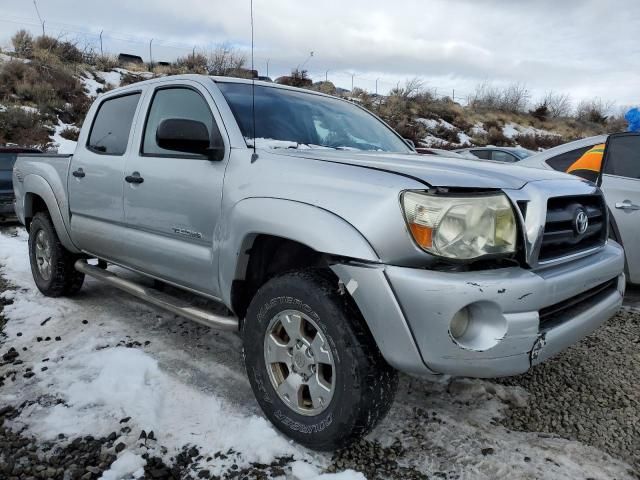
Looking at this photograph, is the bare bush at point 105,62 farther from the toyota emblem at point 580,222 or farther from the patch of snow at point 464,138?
the toyota emblem at point 580,222

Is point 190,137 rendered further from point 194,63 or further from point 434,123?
point 194,63

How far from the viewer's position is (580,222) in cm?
240

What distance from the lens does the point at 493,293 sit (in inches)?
76.2

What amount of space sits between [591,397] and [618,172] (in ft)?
8.22

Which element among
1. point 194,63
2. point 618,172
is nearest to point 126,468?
point 618,172

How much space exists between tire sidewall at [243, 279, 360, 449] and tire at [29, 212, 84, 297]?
8.92 ft

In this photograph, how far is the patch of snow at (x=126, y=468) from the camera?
7.18 ft

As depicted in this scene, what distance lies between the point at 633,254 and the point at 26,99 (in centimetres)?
1995

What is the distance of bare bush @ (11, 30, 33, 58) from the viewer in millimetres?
22305

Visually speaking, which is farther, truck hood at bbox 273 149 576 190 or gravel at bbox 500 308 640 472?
gravel at bbox 500 308 640 472

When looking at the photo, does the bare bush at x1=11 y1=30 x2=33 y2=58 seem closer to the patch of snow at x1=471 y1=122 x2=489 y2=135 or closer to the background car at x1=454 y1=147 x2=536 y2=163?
the background car at x1=454 y1=147 x2=536 y2=163

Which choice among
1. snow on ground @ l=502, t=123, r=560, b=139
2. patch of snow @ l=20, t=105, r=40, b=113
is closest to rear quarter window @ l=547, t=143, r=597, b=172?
patch of snow @ l=20, t=105, r=40, b=113

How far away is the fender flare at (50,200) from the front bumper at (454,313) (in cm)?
315

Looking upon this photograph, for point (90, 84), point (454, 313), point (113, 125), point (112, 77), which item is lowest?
point (454, 313)
